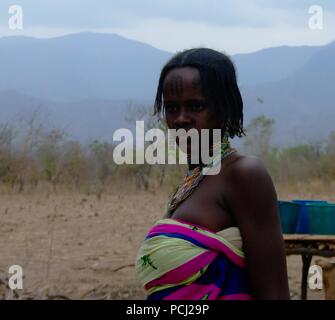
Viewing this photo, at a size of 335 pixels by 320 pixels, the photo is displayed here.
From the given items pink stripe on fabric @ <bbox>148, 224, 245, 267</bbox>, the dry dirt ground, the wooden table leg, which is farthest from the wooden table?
pink stripe on fabric @ <bbox>148, 224, 245, 267</bbox>

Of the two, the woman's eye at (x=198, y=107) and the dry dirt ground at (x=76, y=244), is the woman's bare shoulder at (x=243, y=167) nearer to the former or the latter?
the woman's eye at (x=198, y=107)

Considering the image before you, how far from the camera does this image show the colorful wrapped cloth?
1.46m

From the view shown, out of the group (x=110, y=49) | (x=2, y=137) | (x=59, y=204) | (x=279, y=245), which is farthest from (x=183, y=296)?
(x=110, y=49)

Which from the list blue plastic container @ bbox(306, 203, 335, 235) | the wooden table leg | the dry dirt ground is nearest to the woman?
blue plastic container @ bbox(306, 203, 335, 235)

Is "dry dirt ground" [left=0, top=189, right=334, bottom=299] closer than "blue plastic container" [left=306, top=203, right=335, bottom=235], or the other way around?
"blue plastic container" [left=306, top=203, right=335, bottom=235]

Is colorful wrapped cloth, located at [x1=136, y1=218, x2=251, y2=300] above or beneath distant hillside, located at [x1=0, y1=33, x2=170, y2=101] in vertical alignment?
beneath

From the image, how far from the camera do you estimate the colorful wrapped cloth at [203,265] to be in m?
1.46

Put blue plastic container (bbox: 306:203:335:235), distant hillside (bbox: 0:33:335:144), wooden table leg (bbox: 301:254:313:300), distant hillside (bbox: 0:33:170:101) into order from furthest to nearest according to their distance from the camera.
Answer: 1. distant hillside (bbox: 0:33:170:101)
2. distant hillside (bbox: 0:33:335:144)
3. wooden table leg (bbox: 301:254:313:300)
4. blue plastic container (bbox: 306:203:335:235)

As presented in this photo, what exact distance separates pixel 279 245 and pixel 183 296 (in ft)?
0.70

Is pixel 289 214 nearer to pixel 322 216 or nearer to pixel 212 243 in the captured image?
pixel 322 216

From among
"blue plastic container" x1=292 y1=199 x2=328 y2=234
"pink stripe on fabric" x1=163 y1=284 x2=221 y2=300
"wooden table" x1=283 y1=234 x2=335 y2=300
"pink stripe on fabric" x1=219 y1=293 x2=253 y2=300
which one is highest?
"blue plastic container" x1=292 y1=199 x2=328 y2=234

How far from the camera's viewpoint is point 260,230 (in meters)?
1.45

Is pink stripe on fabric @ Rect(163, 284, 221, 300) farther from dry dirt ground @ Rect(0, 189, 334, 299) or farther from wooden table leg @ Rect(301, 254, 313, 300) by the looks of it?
dry dirt ground @ Rect(0, 189, 334, 299)

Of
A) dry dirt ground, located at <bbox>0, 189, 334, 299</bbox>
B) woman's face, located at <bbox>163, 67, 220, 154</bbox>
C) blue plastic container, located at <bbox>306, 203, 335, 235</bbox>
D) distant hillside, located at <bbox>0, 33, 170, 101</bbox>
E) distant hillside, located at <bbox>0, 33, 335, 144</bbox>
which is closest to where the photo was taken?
woman's face, located at <bbox>163, 67, 220, 154</bbox>
